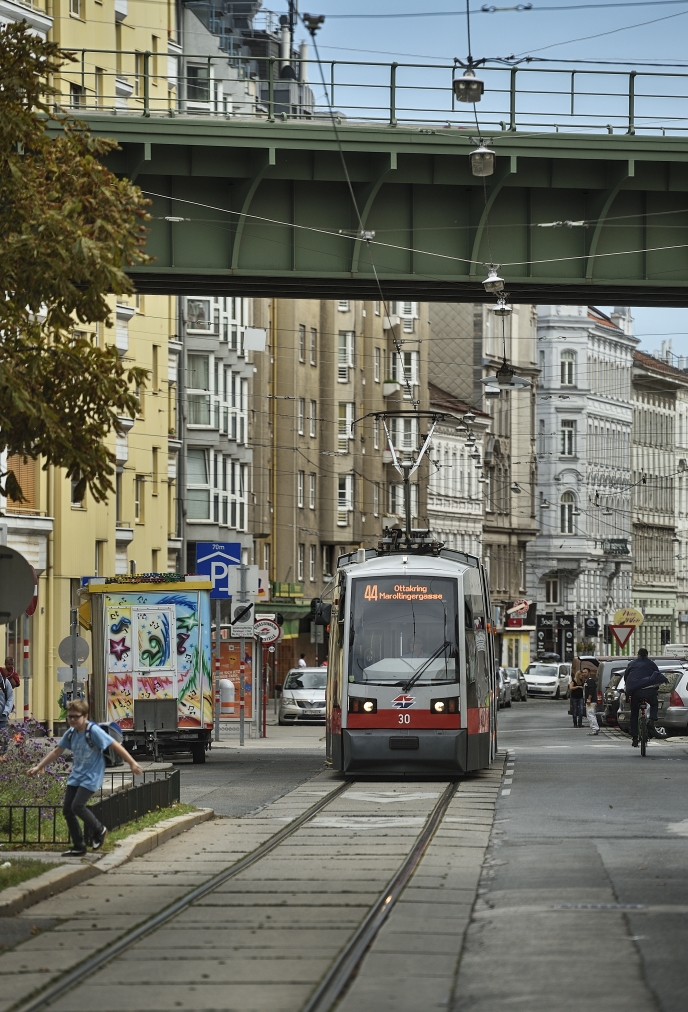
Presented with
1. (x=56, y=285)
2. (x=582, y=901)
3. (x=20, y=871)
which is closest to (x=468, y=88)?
(x=56, y=285)

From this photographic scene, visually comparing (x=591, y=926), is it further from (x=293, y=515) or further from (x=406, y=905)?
(x=293, y=515)

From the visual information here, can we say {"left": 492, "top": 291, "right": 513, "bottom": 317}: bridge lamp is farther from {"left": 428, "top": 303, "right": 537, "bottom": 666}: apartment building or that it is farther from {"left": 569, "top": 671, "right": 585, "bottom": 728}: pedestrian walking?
{"left": 428, "top": 303, "right": 537, "bottom": 666}: apartment building

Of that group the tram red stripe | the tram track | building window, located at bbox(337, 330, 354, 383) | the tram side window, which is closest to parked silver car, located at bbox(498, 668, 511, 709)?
building window, located at bbox(337, 330, 354, 383)

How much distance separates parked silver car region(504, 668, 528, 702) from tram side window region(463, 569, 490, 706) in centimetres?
5325

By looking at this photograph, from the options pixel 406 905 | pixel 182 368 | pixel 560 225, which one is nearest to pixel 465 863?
pixel 406 905

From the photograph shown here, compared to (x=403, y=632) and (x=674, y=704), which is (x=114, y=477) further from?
(x=403, y=632)

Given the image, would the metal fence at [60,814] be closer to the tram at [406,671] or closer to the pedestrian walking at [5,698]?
the tram at [406,671]

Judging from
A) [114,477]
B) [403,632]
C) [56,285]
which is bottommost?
[403,632]

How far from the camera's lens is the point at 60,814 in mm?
19594

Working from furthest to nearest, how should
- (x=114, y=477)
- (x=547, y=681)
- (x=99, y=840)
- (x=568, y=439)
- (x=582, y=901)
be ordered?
(x=568, y=439) → (x=547, y=681) → (x=114, y=477) → (x=99, y=840) → (x=582, y=901)

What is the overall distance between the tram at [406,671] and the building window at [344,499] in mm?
63182

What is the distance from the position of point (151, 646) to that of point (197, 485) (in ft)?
124

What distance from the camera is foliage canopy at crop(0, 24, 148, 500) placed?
54.0ft

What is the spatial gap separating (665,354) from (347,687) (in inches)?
4939
